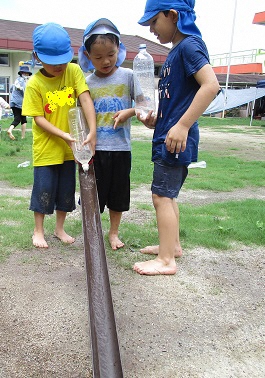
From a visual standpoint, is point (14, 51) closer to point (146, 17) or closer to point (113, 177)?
point (113, 177)

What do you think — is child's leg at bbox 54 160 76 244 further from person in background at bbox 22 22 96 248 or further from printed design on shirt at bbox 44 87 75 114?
printed design on shirt at bbox 44 87 75 114

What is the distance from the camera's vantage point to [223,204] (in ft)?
15.4

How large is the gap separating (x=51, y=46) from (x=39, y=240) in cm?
140

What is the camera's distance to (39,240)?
3154mm

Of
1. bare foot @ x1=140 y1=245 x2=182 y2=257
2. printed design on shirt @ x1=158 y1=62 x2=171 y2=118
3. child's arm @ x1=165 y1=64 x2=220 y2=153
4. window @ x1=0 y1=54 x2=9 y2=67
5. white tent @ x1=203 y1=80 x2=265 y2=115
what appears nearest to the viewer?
child's arm @ x1=165 y1=64 x2=220 y2=153

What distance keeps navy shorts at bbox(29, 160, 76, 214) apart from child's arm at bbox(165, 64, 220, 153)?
3.30ft

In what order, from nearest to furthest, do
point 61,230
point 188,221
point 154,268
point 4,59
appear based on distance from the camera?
point 154,268, point 61,230, point 188,221, point 4,59

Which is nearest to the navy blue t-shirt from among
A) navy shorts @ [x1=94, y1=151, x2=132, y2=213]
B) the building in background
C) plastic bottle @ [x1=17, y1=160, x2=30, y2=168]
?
navy shorts @ [x1=94, y1=151, x2=132, y2=213]

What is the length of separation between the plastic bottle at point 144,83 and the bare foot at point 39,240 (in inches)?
46.9

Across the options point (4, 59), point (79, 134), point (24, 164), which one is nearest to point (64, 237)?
point (79, 134)

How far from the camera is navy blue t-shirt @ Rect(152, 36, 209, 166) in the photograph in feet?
7.88

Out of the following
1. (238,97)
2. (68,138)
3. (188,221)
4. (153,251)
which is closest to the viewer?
(68,138)

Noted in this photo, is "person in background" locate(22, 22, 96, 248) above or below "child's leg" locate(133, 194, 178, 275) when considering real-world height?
above

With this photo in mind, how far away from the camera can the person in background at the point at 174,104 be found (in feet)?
7.88
